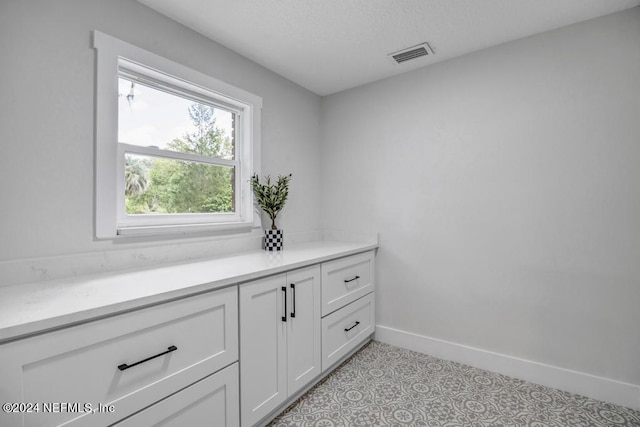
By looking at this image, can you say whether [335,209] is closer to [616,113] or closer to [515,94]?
[515,94]

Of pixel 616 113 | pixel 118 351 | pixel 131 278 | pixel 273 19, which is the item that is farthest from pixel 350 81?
pixel 118 351

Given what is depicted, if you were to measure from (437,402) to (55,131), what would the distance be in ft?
8.03

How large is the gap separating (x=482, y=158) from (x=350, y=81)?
4.27 feet

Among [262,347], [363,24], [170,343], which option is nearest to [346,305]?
[262,347]

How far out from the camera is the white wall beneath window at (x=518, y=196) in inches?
69.9

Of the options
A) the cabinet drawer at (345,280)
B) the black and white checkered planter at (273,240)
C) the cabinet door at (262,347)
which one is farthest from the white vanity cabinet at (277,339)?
the black and white checkered planter at (273,240)

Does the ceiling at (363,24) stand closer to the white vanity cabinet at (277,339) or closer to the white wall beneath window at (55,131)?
the white wall beneath window at (55,131)

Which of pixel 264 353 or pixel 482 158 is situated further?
pixel 482 158

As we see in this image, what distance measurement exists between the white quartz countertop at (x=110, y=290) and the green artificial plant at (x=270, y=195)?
59 centimetres

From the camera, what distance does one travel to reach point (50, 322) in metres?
0.85

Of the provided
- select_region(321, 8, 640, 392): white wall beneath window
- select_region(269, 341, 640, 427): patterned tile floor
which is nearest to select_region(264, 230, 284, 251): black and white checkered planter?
select_region(321, 8, 640, 392): white wall beneath window

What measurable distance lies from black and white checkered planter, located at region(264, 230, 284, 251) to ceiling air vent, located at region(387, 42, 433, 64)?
1.58 m

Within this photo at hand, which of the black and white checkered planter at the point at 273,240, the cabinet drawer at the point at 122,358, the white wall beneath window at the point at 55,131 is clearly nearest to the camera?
the cabinet drawer at the point at 122,358

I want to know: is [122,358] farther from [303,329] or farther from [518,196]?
[518,196]
